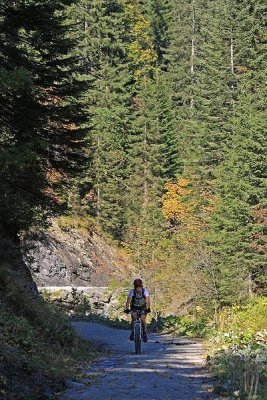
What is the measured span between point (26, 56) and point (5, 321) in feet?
25.9

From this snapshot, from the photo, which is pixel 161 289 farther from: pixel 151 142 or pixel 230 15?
pixel 230 15

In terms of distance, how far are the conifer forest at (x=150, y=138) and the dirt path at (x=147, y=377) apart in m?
3.93

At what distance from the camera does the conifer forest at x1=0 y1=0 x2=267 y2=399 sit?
49.9 ft

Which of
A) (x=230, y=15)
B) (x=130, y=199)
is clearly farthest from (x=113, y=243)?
(x=230, y=15)

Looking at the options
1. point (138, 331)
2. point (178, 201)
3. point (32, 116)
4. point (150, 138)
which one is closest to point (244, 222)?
point (138, 331)

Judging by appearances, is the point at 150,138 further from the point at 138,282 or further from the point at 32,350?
the point at 32,350

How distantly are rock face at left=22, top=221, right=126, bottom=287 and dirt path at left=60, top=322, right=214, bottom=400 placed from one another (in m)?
24.2

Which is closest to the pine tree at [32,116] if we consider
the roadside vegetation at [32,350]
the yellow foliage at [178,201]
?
the roadside vegetation at [32,350]

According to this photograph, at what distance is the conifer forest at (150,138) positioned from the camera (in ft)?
49.9

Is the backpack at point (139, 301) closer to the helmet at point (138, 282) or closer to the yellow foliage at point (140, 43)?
the helmet at point (138, 282)

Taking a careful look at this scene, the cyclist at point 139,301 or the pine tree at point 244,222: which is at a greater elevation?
the pine tree at point 244,222

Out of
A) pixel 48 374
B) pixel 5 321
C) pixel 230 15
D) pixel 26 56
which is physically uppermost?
pixel 230 15

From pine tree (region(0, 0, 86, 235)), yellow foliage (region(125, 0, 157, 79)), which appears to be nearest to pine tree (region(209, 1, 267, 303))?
pine tree (region(0, 0, 86, 235))

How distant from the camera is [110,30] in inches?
2413
